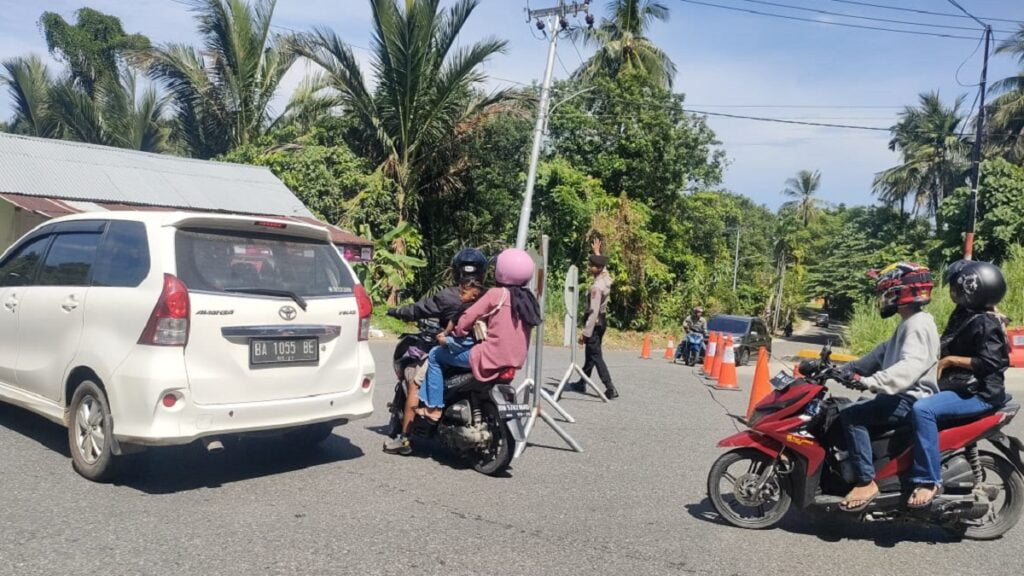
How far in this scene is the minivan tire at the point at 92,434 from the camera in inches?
214

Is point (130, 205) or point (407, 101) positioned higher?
point (407, 101)

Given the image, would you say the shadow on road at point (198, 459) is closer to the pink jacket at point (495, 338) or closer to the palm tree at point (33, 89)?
the pink jacket at point (495, 338)

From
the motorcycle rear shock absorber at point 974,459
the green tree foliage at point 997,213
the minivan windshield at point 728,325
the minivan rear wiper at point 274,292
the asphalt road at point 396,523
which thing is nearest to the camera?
the asphalt road at point 396,523

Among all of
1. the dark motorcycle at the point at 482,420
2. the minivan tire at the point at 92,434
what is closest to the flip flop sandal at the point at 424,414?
the dark motorcycle at the point at 482,420

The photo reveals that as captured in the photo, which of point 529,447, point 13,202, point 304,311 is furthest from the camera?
point 13,202

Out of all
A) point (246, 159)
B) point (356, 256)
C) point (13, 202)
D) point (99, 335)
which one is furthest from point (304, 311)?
point (246, 159)

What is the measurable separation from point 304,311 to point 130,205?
14.2 meters

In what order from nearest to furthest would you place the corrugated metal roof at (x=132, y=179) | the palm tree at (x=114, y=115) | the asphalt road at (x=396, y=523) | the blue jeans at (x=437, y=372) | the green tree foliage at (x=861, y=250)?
the asphalt road at (x=396, y=523) < the blue jeans at (x=437, y=372) < the corrugated metal roof at (x=132, y=179) < the palm tree at (x=114, y=115) < the green tree foliage at (x=861, y=250)

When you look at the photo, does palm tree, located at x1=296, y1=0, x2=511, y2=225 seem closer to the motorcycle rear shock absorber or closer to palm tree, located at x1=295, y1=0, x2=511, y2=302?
palm tree, located at x1=295, y1=0, x2=511, y2=302

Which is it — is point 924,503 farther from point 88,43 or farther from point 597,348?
point 88,43

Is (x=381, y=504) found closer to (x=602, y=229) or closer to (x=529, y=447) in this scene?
(x=529, y=447)

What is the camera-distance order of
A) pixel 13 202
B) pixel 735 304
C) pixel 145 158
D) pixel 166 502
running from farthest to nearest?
pixel 735 304
pixel 145 158
pixel 13 202
pixel 166 502

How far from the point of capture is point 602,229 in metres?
27.5

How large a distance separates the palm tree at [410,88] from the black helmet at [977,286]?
19.5m
